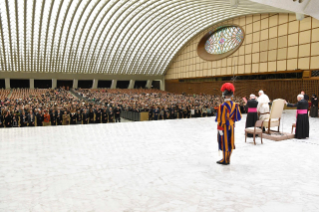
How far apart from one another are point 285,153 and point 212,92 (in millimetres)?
32541

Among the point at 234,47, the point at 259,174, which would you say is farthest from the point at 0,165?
the point at 234,47

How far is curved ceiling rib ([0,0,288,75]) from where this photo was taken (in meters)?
30.2

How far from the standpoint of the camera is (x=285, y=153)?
22.0ft

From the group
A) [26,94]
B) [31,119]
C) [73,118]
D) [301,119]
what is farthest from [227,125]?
[26,94]

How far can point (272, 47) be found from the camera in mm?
28453

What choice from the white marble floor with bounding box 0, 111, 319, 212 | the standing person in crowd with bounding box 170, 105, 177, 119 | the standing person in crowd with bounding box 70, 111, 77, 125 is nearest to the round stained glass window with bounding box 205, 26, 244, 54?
the standing person in crowd with bounding box 170, 105, 177, 119

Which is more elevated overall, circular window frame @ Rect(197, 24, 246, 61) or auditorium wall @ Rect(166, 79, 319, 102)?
circular window frame @ Rect(197, 24, 246, 61)

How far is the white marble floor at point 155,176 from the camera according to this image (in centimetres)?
379

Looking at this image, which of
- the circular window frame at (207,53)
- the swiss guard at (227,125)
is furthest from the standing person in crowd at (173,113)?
A: the circular window frame at (207,53)

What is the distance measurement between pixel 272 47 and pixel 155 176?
2840 cm

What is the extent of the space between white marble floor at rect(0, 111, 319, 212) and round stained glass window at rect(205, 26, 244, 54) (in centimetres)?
2868

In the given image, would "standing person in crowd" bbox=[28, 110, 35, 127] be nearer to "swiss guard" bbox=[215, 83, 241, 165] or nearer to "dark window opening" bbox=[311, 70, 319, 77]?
"swiss guard" bbox=[215, 83, 241, 165]

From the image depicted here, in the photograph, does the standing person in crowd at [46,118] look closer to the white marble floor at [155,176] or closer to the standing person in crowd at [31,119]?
the standing person in crowd at [31,119]

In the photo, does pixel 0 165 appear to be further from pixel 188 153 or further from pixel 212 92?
pixel 212 92
